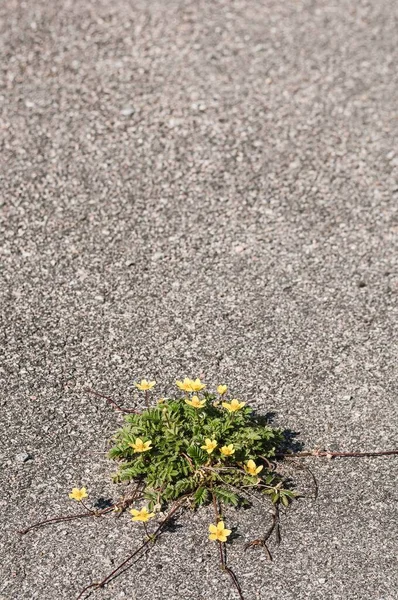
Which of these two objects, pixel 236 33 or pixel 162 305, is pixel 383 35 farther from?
pixel 162 305

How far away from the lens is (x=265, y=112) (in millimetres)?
6168

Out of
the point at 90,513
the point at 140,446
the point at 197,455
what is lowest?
the point at 90,513

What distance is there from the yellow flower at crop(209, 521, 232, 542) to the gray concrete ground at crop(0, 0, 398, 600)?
0.35ft

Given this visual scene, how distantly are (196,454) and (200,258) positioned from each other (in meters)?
1.65

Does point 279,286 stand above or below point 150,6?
below

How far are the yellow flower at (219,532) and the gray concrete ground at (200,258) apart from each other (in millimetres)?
106

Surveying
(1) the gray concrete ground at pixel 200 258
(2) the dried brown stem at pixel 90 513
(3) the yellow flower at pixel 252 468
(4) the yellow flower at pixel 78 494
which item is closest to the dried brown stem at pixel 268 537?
(1) the gray concrete ground at pixel 200 258

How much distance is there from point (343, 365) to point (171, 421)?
40.9 inches

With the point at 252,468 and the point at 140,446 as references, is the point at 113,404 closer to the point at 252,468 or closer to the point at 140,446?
the point at 140,446

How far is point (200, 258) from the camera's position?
16.4 ft

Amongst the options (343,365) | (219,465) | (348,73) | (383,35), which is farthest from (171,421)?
(383,35)

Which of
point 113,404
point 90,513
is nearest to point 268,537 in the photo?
point 90,513

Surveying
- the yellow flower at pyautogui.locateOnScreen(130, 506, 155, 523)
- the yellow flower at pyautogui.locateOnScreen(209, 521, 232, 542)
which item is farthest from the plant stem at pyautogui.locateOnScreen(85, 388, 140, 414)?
the yellow flower at pyautogui.locateOnScreen(209, 521, 232, 542)

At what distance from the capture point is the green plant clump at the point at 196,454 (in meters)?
3.53
